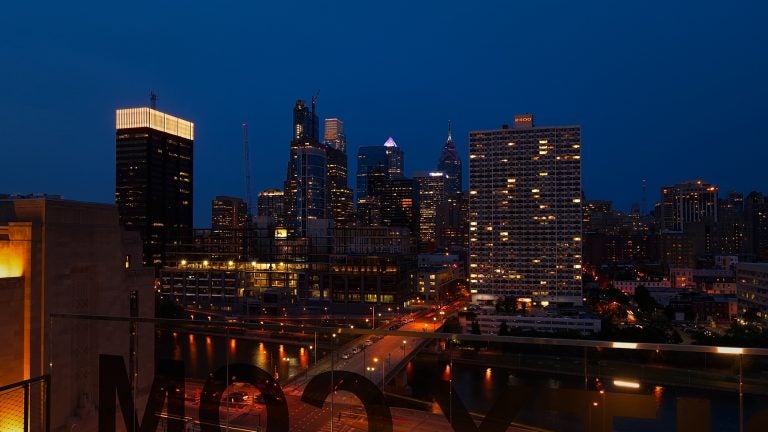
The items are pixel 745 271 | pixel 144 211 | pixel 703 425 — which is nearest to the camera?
pixel 703 425

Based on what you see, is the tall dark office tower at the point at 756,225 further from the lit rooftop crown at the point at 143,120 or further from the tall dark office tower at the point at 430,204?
the lit rooftop crown at the point at 143,120

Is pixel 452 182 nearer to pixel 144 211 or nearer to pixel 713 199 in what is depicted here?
pixel 713 199

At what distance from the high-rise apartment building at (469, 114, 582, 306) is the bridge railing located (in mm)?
35585

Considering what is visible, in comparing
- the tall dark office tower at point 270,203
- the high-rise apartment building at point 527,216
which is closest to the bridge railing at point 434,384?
the high-rise apartment building at point 527,216

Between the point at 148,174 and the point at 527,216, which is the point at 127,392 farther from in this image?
the point at 148,174

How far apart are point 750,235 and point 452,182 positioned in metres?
69.1

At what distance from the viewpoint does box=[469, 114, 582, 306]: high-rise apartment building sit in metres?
39.8

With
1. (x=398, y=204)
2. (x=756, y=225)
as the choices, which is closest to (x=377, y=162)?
(x=398, y=204)

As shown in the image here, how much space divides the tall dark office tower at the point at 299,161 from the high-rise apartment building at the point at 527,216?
1965cm

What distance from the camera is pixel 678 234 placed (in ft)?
209

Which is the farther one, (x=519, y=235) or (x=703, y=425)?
(x=519, y=235)

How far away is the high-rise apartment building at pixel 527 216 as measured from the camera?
39.8 meters

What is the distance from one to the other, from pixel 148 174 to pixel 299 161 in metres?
17.1

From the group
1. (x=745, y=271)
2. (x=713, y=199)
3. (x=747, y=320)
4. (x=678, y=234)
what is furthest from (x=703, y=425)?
(x=713, y=199)
